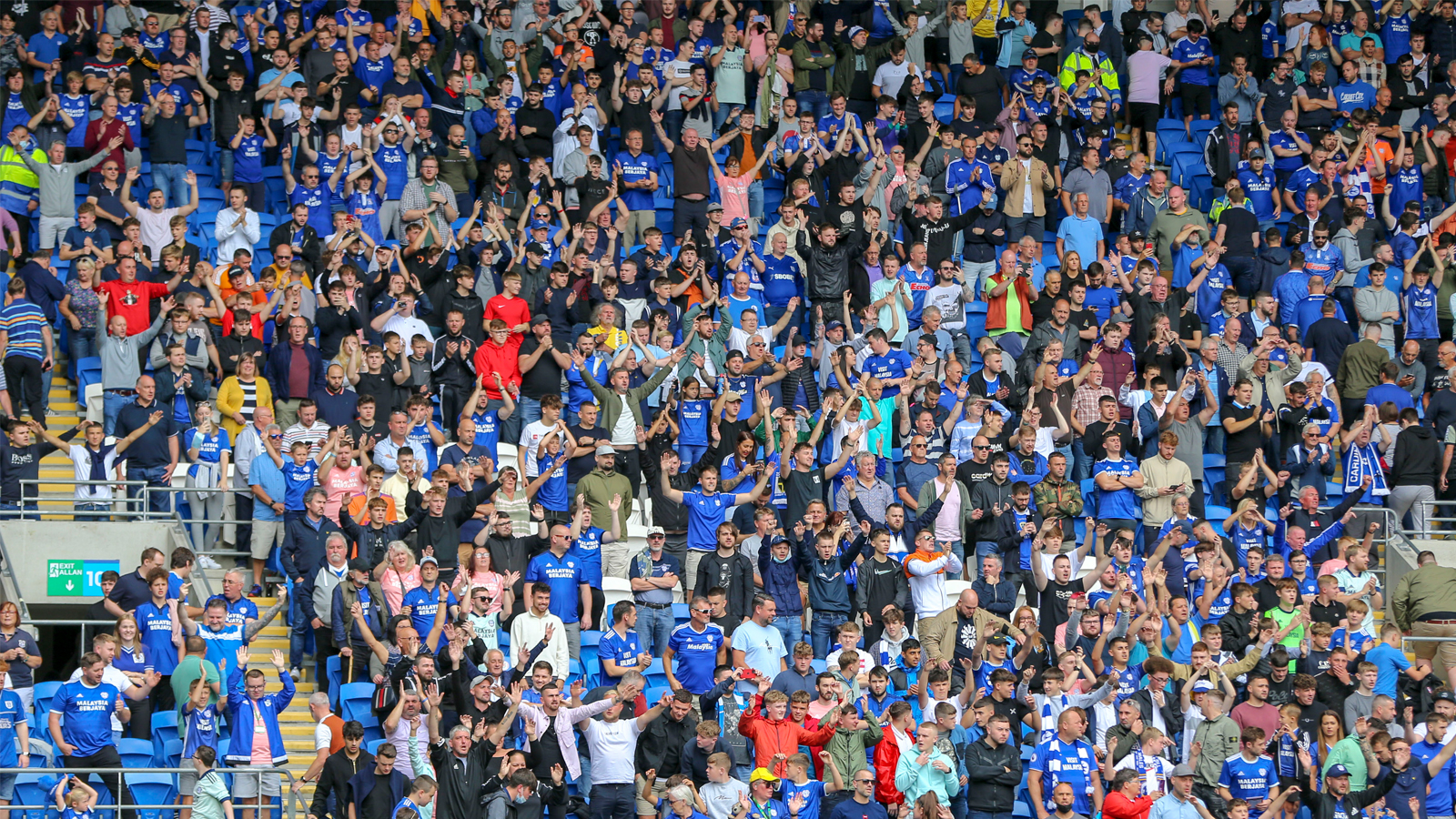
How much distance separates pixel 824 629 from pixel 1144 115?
29.2 ft

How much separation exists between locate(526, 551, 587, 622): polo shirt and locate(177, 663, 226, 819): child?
282cm

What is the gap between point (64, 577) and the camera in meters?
16.6

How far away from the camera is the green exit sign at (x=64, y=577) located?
1655cm

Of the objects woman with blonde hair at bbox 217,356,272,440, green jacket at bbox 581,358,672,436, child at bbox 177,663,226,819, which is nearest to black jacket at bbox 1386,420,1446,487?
green jacket at bbox 581,358,672,436

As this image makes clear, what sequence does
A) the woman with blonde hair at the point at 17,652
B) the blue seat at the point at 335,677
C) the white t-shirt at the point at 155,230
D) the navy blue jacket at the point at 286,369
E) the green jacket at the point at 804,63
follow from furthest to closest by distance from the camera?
the green jacket at the point at 804,63
the white t-shirt at the point at 155,230
the navy blue jacket at the point at 286,369
the blue seat at the point at 335,677
the woman with blonde hair at the point at 17,652

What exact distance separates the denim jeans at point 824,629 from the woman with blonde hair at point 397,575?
3.37 metres

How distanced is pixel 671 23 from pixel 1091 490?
7.98 metres

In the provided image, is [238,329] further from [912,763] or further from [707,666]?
[912,763]

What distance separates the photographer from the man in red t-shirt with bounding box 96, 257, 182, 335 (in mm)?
18000

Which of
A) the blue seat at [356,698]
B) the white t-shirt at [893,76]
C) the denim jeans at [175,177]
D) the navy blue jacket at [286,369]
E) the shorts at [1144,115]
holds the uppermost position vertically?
the white t-shirt at [893,76]

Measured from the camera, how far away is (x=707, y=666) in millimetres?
15938

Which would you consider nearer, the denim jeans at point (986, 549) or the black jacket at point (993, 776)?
the black jacket at point (993, 776)

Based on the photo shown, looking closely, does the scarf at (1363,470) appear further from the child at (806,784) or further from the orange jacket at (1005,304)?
the child at (806,784)

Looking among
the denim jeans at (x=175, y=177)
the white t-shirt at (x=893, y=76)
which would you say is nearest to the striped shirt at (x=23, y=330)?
the denim jeans at (x=175, y=177)
